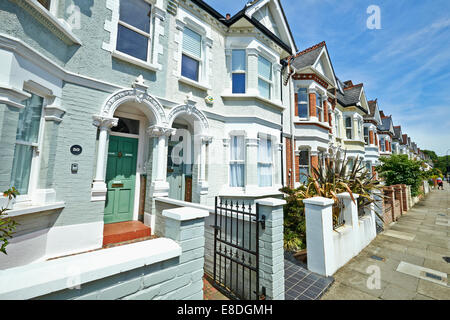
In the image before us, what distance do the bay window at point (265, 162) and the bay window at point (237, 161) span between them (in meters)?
0.83

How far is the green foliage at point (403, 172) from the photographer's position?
503 inches

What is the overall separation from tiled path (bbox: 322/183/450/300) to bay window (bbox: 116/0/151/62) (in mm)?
7365

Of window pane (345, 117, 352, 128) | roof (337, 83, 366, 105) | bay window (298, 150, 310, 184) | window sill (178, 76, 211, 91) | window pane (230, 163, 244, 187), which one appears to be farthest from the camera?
window pane (345, 117, 352, 128)

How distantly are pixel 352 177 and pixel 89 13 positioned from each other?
897 centimetres

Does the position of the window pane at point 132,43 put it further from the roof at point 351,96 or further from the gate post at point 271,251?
the roof at point 351,96

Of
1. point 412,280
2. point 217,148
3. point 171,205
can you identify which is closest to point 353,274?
point 412,280

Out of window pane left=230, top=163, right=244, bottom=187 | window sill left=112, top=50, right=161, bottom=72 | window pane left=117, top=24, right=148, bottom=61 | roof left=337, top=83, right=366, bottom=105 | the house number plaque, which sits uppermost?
roof left=337, top=83, right=366, bottom=105

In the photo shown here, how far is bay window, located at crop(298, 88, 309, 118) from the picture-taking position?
36.0 ft

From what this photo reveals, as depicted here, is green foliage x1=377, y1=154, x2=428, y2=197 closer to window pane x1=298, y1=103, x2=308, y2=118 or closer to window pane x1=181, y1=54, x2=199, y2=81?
window pane x1=298, y1=103, x2=308, y2=118

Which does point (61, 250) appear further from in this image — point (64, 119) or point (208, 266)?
point (208, 266)

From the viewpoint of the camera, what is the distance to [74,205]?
4.26 metres

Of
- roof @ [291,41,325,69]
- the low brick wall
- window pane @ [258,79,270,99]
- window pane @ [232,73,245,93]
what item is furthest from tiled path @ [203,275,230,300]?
roof @ [291,41,325,69]

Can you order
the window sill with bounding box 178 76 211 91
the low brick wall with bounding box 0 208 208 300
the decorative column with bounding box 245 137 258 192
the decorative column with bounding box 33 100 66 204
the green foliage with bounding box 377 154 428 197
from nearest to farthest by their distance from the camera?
1. the low brick wall with bounding box 0 208 208 300
2. the decorative column with bounding box 33 100 66 204
3. the window sill with bounding box 178 76 211 91
4. the decorative column with bounding box 245 137 258 192
5. the green foliage with bounding box 377 154 428 197

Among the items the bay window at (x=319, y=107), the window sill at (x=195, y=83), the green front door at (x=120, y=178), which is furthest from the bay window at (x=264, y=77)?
the green front door at (x=120, y=178)
